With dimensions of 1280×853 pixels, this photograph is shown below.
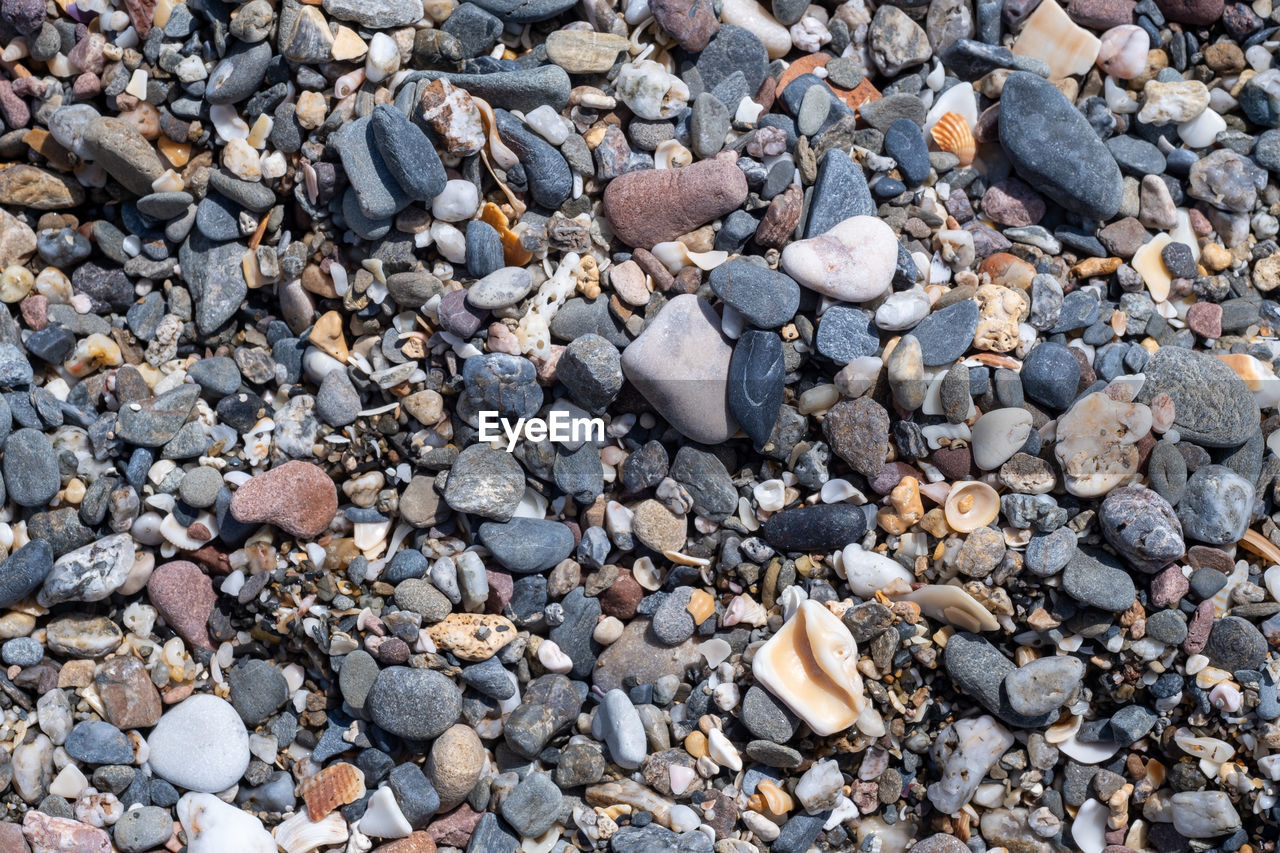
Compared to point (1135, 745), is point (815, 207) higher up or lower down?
higher up

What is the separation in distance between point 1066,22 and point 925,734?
191 cm

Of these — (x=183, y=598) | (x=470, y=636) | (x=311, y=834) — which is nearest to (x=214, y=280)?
(x=183, y=598)

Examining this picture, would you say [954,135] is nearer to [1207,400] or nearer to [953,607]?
[1207,400]

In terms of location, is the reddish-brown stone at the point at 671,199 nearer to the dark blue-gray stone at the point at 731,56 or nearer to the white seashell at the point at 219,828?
the dark blue-gray stone at the point at 731,56

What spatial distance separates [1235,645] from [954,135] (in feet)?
4.65

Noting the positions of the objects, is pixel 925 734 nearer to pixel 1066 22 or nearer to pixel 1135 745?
pixel 1135 745

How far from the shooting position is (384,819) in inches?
87.0

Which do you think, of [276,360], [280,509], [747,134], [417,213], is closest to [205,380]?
[276,360]

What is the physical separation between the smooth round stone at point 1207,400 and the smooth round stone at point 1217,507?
0.10 meters

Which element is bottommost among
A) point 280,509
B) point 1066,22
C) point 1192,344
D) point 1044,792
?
point 1044,792

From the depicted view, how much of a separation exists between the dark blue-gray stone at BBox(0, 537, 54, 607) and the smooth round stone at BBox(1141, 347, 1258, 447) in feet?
8.64

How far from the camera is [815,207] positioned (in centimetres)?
240

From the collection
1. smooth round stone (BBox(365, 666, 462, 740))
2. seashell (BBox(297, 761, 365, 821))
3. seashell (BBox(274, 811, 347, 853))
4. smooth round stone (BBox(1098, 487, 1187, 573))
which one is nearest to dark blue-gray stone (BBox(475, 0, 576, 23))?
smooth round stone (BBox(365, 666, 462, 740))

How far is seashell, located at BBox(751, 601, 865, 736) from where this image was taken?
219 cm
